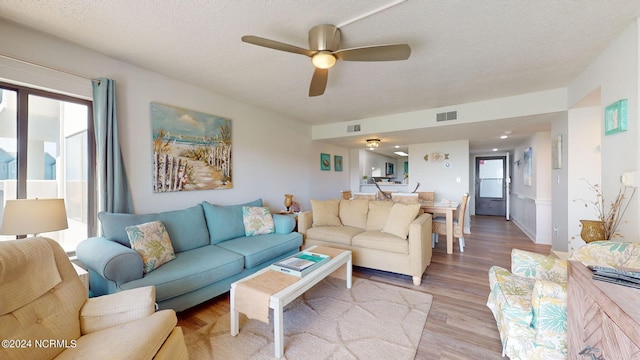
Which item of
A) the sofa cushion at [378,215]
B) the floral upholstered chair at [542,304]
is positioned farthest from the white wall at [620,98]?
the sofa cushion at [378,215]

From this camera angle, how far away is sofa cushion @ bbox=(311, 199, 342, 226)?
3.64 m

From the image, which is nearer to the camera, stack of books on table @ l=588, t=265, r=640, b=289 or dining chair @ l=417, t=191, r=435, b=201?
stack of books on table @ l=588, t=265, r=640, b=289

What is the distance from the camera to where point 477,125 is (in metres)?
3.92

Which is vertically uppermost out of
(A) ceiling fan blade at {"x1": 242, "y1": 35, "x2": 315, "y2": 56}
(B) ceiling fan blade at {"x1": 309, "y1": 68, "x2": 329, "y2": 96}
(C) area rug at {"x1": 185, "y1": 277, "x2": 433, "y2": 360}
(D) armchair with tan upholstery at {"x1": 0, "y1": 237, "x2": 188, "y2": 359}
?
(A) ceiling fan blade at {"x1": 242, "y1": 35, "x2": 315, "y2": 56}

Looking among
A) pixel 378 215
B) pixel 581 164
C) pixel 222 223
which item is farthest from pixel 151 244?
pixel 581 164

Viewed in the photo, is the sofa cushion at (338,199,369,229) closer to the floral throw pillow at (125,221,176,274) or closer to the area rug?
the area rug

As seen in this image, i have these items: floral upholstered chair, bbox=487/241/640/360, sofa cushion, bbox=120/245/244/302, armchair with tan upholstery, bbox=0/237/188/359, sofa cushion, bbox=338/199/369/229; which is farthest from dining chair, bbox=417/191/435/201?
armchair with tan upholstery, bbox=0/237/188/359

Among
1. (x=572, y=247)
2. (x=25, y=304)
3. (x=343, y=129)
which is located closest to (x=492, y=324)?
(x=572, y=247)

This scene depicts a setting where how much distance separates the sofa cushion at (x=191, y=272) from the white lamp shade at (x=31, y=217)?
0.64m

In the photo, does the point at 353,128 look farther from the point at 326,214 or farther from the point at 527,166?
the point at 527,166

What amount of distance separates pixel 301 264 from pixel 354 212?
5.61ft

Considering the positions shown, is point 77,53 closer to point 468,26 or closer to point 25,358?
point 25,358

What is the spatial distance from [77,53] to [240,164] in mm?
2053

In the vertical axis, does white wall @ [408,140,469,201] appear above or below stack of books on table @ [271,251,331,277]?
above
